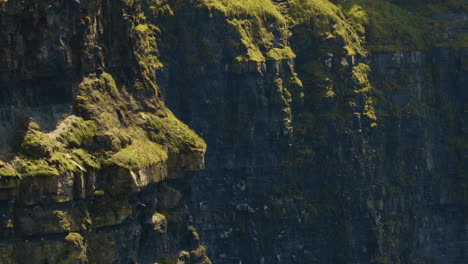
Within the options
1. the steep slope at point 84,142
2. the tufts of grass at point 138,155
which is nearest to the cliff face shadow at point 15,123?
the steep slope at point 84,142

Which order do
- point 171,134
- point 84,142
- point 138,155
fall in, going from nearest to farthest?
point 84,142
point 138,155
point 171,134

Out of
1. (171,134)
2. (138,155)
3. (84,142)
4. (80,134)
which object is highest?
(171,134)

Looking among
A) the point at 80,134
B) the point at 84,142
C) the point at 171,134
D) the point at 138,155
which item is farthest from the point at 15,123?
the point at 171,134

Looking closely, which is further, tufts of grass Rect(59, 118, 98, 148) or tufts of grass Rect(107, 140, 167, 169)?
tufts of grass Rect(107, 140, 167, 169)

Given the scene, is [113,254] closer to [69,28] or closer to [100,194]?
[100,194]

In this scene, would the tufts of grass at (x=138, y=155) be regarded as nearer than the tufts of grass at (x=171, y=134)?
Yes

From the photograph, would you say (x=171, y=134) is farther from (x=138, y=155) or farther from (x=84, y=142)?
(x=84, y=142)

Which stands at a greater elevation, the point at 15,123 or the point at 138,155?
the point at 15,123

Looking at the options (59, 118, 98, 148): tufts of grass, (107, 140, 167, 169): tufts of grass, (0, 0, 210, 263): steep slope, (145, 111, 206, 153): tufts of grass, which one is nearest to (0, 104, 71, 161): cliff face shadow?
(0, 0, 210, 263): steep slope

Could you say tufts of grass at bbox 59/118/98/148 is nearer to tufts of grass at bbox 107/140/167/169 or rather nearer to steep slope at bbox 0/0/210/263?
steep slope at bbox 0/0/210/263

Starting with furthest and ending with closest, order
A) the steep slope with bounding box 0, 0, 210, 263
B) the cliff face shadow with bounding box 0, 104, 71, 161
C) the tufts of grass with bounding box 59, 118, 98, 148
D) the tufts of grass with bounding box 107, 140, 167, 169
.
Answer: the tufts of grass with bounding box 107, 140, 167, 169, the tufts of grass with bounding box 59, 118, 98, 148, the cliff face shadow with bounding box 0, 104, 71, 161, the steep slope with bounding box 0, 0, 210, 263

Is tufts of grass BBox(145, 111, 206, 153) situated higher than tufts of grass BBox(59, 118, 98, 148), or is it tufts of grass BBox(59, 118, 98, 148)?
tufts of grass BBox(145, 111, 206, 153)

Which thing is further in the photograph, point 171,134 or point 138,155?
point 171,134

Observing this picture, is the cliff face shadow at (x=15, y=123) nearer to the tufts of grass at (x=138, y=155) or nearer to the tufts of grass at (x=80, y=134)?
the tufts of grass at (x=80, y=134)
